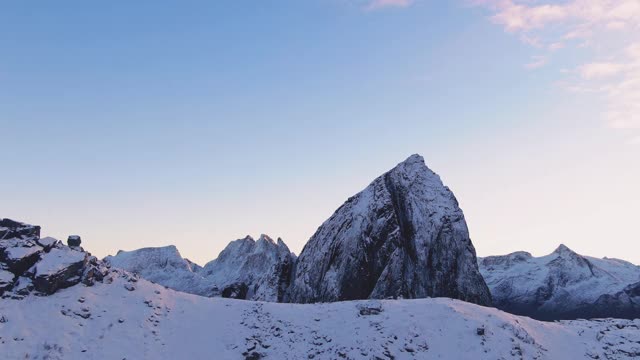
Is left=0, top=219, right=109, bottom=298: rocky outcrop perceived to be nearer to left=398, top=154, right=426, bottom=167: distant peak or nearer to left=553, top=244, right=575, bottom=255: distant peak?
left=398, top=154, right=426, bottom=167: distant peak

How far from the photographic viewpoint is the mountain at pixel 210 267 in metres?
111

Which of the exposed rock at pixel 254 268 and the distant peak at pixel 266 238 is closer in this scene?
the exposed rock at pixel 254 268

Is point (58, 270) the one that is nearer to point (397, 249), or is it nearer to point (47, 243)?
point (47, 243)

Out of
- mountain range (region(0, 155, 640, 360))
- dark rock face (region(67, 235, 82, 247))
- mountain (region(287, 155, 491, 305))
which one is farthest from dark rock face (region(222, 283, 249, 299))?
dark rock face (region(67, 235, 82, 247))

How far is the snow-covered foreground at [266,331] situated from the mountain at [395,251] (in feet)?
68.1

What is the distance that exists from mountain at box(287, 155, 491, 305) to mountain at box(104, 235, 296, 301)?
103ft

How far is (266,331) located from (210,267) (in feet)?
358

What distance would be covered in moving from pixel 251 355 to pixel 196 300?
958 cm

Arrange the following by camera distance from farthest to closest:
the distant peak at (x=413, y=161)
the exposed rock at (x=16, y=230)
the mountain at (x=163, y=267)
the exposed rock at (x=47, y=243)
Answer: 1. the mountain at (x=163, y=267)
2. the distant peak at (x=413, y=161)
3. the exposed rock at (x=47, y=243)
4. the exposed rock at (x=16, y=230)

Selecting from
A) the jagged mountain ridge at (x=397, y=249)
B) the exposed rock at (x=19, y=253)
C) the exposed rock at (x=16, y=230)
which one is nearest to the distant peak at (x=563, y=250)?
the jagged mountain ridge at (x=397, y=249)

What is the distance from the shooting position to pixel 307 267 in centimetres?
6912

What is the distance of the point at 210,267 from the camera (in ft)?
463

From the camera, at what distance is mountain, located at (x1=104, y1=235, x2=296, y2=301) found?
111 m

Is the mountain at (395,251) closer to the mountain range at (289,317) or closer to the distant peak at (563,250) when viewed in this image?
the mountain range at (289,317)
